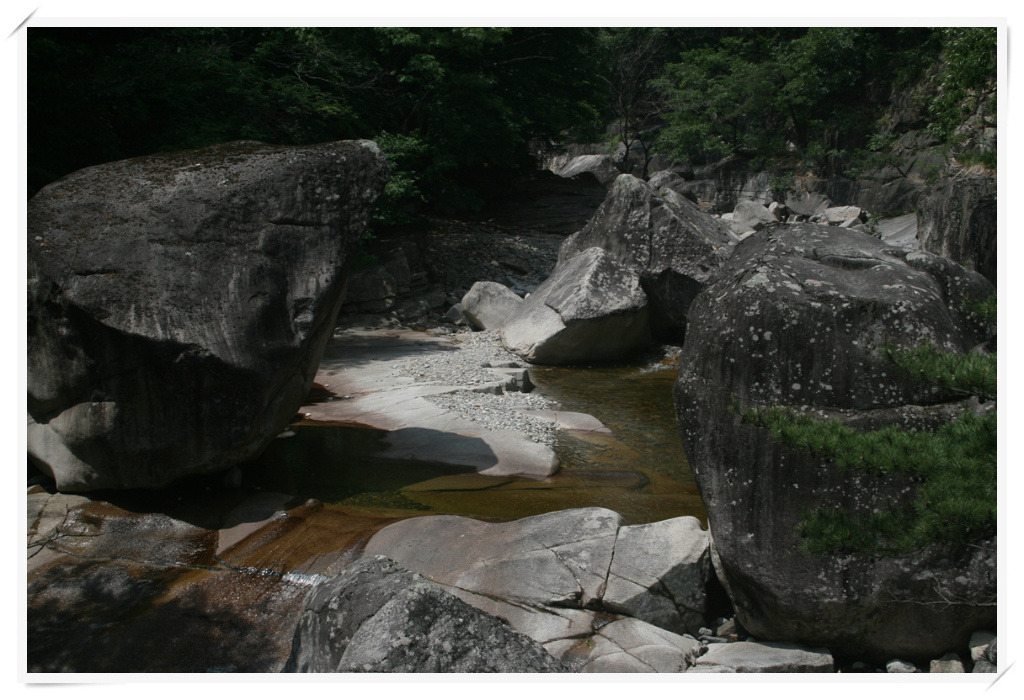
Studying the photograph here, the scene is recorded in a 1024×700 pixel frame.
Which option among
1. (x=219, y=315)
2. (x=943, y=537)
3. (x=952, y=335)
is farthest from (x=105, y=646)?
(x=952, y=335)

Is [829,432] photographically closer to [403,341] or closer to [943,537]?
[943,537]

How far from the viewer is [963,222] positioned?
11.6 m

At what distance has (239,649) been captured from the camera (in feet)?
13.9

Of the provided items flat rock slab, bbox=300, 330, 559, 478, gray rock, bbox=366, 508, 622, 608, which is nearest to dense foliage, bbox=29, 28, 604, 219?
flat rock slab, bbox=300, 330, 559, 478

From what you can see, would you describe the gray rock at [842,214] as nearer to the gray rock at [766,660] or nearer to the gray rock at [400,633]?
the gray rock at [766,660]

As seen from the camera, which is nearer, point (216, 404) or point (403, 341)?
point (216, 404)

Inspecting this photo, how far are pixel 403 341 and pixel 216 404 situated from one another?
7.94 metres

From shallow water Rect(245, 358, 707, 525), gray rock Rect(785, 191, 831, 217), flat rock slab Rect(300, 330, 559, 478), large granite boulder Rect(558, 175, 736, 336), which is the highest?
gray rock Rect(785, 191, 831, 217)

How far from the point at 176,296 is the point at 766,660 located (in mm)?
4635

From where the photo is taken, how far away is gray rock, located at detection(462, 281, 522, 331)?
14195mm

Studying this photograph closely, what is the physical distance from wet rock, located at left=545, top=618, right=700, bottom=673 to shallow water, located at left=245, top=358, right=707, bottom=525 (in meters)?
1.66

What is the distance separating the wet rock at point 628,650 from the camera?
4.05m

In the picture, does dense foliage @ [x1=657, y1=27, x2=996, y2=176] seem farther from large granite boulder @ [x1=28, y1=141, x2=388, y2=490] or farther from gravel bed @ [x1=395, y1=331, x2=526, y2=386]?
large granite boulder @ [x1=28, y1=141, x2=388, y2=490]

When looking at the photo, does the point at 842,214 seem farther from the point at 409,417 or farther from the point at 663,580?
the point at 663,580
